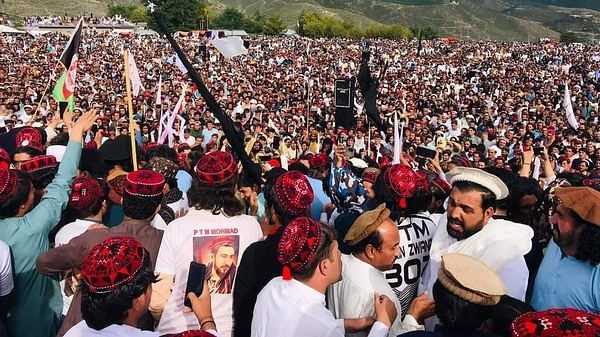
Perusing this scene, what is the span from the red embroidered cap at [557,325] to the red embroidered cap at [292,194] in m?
1.48

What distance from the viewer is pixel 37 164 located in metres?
4.18

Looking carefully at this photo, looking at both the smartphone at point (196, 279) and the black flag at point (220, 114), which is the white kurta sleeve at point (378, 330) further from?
the black flag at point (220, 114)

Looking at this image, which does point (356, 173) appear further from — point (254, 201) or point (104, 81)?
point (104, 81)

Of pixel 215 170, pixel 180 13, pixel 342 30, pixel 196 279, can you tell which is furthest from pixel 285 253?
pixel 342 30

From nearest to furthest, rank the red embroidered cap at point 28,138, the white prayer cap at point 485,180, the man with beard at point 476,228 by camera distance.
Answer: the man with beard at point 476,228 → the white prayer cap at point 485,180 → the red embroidered cap at point 28,138

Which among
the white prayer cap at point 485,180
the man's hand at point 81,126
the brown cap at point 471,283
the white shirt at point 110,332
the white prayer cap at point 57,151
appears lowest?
the white prayer cap at point 57,151

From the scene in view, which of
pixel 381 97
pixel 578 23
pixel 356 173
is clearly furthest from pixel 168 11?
pixel 578 23

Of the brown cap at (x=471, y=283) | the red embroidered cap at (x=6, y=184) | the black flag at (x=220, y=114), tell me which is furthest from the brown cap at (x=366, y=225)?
the black flag at (x=220, y=114)

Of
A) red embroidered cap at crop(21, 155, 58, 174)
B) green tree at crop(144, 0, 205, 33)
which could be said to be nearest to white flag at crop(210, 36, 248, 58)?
red embroidered cap at crop(21, 155, 58, 174)

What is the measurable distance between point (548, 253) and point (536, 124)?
11422mm

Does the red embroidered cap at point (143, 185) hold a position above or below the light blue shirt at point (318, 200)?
above

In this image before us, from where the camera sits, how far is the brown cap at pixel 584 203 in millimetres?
2734

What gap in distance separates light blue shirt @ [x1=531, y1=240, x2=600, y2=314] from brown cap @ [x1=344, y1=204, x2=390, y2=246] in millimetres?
880

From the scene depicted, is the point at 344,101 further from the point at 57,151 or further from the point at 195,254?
the point at 195,254
